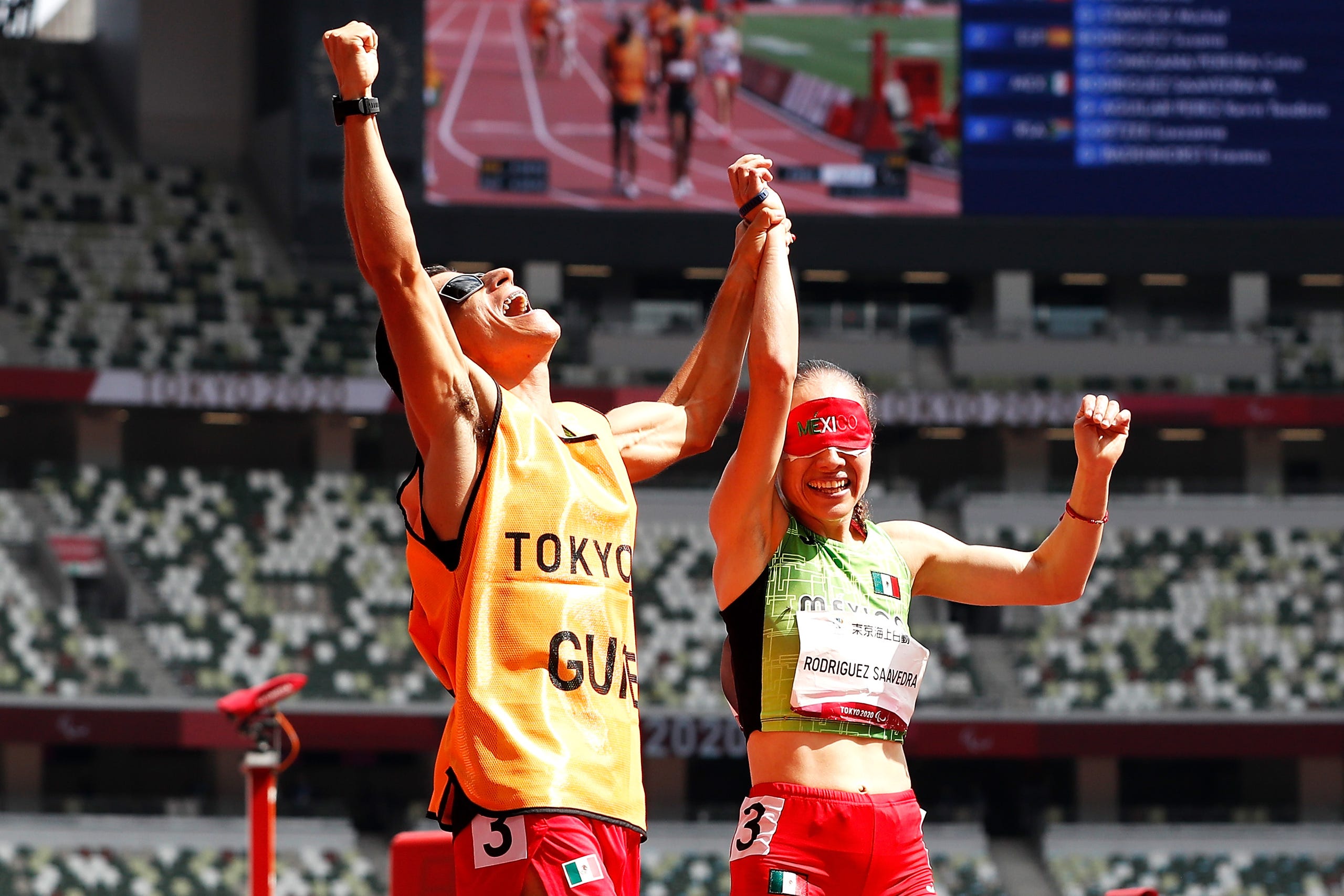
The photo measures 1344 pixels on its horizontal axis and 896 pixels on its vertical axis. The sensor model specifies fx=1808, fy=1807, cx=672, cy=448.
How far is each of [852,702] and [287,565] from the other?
24.6 metres

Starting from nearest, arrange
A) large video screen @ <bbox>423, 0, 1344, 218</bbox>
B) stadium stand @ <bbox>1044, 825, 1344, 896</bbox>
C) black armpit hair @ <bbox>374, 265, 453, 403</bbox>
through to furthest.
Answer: black armpit hair @ <bbox>374, 265, 453, 403</bbox> → stadium stand @ <bbox>1044, 825, 1344, 896</bbox> → large video screen @ <bbox>423, 0, 1344, 218</bbox>

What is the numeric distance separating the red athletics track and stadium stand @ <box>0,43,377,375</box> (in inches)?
165

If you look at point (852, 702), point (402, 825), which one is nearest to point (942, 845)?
point (402, 825)

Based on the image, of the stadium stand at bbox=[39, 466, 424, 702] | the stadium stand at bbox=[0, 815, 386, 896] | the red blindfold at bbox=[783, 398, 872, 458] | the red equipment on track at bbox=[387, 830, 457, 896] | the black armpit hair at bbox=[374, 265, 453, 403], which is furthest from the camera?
the stadium stand at bbox=[39, 466, 424, 702]

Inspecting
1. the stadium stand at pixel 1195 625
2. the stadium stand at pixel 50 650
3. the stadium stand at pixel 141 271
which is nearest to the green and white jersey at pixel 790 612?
the stadium stand at pixel 50 650

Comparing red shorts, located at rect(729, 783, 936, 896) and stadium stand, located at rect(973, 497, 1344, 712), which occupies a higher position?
red shorts, located at rect(729, 783, 936, 896)

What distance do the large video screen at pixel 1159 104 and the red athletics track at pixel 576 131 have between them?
175 cm

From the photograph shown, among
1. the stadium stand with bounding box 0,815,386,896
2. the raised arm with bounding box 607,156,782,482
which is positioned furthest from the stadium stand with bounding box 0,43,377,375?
the raised arm with bounding box 607,156,782,482

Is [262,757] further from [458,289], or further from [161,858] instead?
[161,858]

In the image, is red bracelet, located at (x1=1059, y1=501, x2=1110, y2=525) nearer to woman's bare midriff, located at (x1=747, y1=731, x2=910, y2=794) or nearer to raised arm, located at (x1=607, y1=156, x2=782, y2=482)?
woman's bare midriff, located at (x1=747, y1=731, x2=910, y2=794)

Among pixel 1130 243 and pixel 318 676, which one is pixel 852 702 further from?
pixel 1130 243

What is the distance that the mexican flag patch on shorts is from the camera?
3795 millimetres

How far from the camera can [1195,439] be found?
32.9 m

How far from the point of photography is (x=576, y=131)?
29203mm
